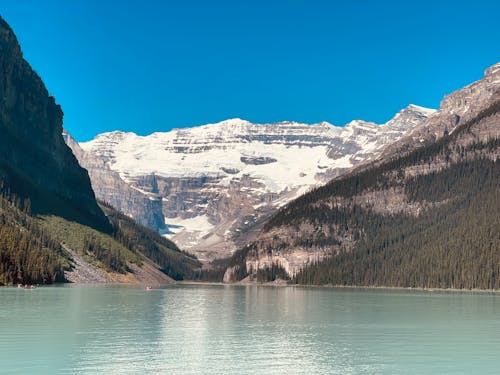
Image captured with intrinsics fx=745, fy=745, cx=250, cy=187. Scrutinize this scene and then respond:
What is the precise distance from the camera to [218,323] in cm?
10662

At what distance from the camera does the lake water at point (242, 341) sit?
6675cm

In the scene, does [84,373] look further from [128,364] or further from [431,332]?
[431,332]

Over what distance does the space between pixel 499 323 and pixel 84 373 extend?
226 ft

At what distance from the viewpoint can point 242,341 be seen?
84625 mm

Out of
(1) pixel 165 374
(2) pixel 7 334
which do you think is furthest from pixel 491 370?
(2) pixel 7 334

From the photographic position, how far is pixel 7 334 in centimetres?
8438

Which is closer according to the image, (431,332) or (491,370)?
(491,370)

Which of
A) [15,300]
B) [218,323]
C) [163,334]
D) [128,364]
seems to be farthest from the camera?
[15,300]

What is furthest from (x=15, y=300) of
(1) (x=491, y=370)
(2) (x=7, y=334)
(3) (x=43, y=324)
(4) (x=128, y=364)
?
(1) (x=491, y=370)

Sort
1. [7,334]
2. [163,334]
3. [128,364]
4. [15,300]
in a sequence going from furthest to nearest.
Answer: [15,300] < [163,334] < [7,334] < [128,364]

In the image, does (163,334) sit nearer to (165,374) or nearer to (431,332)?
(165,374)

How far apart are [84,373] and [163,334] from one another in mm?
28200

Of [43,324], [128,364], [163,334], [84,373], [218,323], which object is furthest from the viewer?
[218,323]

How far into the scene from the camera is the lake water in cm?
6675
